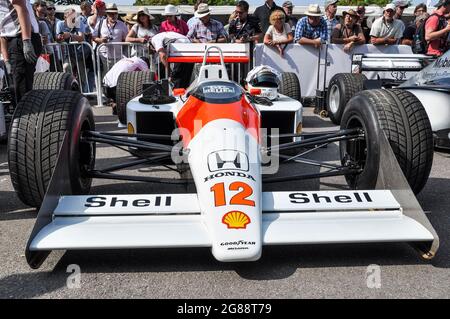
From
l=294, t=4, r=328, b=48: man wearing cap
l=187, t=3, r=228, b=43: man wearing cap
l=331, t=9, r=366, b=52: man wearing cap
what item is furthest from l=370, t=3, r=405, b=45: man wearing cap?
l=187, t=3, r=228, b=43: man wearing cap

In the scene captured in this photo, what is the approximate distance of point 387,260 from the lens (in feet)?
10.2

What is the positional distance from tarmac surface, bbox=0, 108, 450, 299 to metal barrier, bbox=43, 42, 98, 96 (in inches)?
262

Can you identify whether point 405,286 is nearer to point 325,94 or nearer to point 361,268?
point 361,268

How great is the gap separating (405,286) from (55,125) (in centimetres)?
251

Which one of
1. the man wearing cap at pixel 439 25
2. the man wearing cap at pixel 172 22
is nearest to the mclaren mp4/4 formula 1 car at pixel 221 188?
the man wearing cap at pixel 172 22

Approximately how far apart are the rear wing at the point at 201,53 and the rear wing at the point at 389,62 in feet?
6.58

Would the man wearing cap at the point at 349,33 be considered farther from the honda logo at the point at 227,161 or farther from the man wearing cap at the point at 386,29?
the honda logo at the point at 227,161

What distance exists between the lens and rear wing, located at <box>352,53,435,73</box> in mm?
7930

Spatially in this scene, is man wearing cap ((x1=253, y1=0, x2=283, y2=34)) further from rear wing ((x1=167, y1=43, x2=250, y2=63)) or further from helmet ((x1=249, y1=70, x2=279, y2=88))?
helmet ((x1=249, y1=70, x2=279, y2=88))

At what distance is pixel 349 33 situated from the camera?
377 inches

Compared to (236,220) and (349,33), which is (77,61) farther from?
(236,220)

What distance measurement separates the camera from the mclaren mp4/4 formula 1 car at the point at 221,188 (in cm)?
283

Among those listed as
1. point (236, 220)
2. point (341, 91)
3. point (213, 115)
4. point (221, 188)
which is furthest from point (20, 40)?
point (341, 91)

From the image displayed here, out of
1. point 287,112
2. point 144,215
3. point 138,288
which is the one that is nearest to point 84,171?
point 144,215
